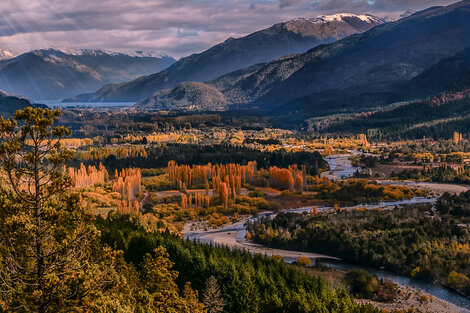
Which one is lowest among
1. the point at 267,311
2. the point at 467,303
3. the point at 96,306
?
the point at 467,303

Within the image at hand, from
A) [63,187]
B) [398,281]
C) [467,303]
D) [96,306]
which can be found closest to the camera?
[96,306]

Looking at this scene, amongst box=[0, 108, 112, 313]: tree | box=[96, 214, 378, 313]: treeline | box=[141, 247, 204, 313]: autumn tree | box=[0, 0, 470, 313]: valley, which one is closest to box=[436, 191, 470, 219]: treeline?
box=[0, 0, 470, 313]: valley

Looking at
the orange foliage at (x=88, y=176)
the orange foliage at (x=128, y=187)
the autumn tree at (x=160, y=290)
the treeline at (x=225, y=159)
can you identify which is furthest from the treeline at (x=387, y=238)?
the treeline at (x=225, y=159)

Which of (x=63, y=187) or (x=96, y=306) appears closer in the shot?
(x=96, y=306)

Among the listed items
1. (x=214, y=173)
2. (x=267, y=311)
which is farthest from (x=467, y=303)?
(x=214, y=173)

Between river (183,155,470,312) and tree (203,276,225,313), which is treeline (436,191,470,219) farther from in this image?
tree (203,276,225,313)

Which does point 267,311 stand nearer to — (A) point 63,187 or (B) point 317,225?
(A) point 63,187

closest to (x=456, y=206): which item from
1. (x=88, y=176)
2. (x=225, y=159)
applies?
(x=225, y=159)
